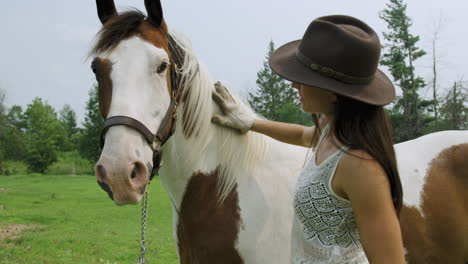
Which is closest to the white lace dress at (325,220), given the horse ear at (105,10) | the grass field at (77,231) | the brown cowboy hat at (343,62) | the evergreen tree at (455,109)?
the brown cowboy hat at (343,62)

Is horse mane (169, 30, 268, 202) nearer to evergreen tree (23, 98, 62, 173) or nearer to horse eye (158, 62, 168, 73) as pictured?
horse eye (158, 62, 168, 73)

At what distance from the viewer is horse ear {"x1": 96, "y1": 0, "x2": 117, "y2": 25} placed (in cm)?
244

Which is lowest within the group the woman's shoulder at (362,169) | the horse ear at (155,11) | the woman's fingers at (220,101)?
the woman's fingers at (220,101)

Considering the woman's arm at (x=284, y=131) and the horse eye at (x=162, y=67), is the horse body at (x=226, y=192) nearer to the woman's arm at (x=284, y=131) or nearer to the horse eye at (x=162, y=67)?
the woman's arm at (x=284, y=131)

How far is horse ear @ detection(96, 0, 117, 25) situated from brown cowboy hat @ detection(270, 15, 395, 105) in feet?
5.03

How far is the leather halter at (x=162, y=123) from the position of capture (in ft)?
5.93

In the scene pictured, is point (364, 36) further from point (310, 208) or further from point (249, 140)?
point (249, 140)

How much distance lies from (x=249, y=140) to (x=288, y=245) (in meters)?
0.71

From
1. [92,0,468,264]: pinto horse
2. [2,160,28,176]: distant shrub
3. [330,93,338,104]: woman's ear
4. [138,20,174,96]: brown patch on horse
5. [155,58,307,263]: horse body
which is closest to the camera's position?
[330,93,338,104]: woman's ear

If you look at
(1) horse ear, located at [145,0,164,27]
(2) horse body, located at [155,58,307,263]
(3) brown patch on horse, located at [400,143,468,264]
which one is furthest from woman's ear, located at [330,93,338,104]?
(3) brown patch on horse, located at [400,143,468,264]

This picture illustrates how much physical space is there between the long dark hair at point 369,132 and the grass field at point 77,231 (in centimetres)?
614

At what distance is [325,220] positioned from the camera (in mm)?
1442

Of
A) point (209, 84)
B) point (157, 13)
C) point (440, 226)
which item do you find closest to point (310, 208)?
point (209, 84)

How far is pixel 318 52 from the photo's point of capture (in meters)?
1.37
